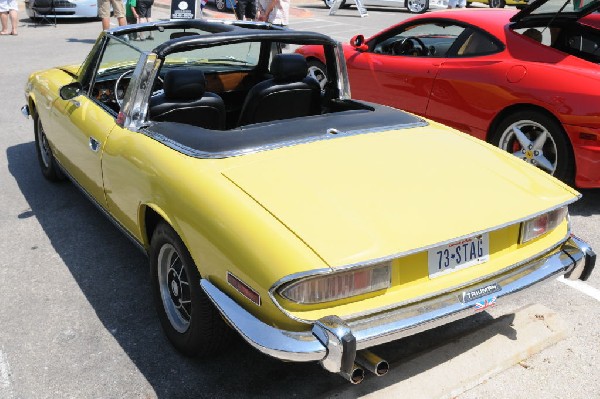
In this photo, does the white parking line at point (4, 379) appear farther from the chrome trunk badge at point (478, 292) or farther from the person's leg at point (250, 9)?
the person's leg at point (250, 9)

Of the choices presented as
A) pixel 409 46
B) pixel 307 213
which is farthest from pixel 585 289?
pixel 409 46

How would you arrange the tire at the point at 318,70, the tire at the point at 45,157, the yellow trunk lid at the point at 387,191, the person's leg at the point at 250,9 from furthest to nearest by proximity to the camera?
the person's leg at the point at 250,9, the tire at the point at 318,70, the tire at the point at 45,157, the yellow trunk lid at the point at 387,191

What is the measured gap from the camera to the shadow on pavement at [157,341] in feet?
9.91

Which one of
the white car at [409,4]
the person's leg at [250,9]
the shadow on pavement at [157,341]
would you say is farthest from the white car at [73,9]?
the shadow on pavement at [157,341]

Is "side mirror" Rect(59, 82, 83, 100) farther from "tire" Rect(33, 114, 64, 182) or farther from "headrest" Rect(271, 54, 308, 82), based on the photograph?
"headrest" Rect(271, 54, 308, 82)

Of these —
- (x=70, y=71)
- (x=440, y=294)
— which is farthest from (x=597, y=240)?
(x=70, y=71)

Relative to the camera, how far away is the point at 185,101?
143 inches

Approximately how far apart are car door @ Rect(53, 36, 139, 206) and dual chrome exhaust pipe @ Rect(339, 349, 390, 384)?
2016 millimetres

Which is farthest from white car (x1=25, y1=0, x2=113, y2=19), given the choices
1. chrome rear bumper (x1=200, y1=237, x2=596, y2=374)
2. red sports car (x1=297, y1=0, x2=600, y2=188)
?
chrome rear bumper (x1=200, y1=237, x2=596, y2=374)

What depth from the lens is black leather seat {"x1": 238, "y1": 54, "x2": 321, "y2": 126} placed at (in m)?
3.91

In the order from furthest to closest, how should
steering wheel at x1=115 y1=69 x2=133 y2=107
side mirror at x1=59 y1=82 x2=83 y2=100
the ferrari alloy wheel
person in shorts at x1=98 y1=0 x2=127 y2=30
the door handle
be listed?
the ferrari alloy wheel
person in shorts at x1=98 y1=0 x2=127 y2=30
side mirror at x1=59 y1=82 x2=83 y2=100
steering wheel at x1=115 y1=69 x2=133 y2=107
the door handle

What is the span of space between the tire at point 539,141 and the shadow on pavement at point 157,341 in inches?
76.5

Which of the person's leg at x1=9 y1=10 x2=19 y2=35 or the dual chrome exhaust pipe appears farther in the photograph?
the person's leg at x1=9 y1=10 x2=19 y2=35

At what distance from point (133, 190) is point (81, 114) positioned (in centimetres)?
113
